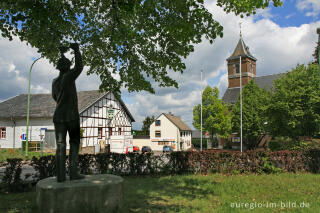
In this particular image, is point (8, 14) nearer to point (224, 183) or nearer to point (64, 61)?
point (64, 61)

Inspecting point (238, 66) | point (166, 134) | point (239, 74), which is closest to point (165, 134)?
point (166, 134)

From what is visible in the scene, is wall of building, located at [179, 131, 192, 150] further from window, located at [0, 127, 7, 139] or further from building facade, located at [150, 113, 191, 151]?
window, located at [0, 127, 7, 139]

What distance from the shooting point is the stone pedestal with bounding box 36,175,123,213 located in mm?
4906

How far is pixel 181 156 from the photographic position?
39.2ft

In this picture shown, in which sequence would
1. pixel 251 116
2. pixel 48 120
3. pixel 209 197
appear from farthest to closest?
pixel 251 116, pixel 48 120, pixel 209 197

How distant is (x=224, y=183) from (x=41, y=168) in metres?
7.14

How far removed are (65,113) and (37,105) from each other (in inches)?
1129

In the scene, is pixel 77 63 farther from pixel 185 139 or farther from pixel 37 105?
pixel 185 139

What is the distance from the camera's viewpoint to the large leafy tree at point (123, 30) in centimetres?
641

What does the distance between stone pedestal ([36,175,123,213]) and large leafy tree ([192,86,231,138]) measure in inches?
1238

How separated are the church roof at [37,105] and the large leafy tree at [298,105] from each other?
1850 centimetres

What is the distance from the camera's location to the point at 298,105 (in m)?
18.6

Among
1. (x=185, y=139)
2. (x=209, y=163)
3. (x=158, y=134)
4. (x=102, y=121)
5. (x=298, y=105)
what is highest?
(x=298, y=105)

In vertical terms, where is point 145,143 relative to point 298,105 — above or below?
below
